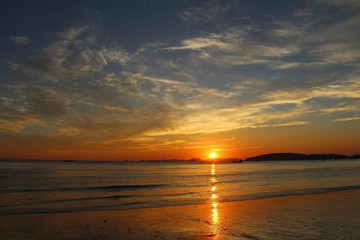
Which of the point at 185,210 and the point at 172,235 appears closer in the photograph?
the point at 172,235

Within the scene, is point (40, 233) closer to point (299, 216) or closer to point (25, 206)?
point (25, 206)

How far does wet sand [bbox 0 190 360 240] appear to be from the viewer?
12531mm

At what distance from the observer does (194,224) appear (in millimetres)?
14945

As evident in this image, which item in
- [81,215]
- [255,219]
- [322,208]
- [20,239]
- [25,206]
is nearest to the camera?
[20,239]

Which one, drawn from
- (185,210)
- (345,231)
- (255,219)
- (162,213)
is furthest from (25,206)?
(345,231)

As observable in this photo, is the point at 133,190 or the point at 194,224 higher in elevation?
the point at 194,224

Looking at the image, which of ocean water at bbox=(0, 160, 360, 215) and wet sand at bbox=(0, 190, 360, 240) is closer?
wet sand at bbox=(0, 190, 360, 240)

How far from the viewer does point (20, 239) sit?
40.5 ft

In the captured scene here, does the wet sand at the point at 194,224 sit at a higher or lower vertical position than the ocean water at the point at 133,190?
higher

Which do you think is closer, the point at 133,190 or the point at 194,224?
the point at 194,224

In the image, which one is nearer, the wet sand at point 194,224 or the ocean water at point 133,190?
the wet sand at point 194,224

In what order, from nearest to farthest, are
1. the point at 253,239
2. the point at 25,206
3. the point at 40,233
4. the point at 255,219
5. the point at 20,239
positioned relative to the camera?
1. the point at 253,239
2. the point at 20,239
3. the point at 40,233
4. the point at 255,219
5. the point at 25,206

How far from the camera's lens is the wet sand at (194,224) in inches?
493

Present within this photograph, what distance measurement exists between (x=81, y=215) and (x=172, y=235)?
342 inches
